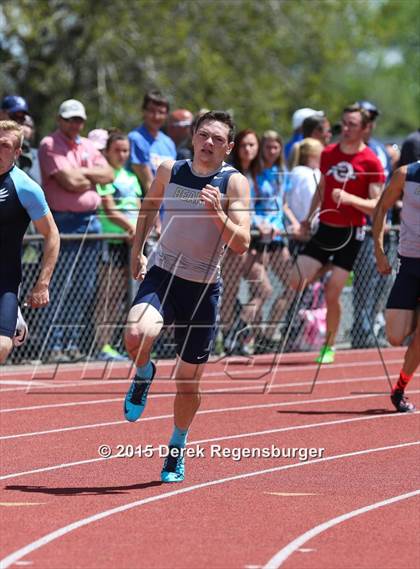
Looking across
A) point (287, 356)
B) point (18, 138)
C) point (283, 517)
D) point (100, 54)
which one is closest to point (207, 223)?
point (18, 138)

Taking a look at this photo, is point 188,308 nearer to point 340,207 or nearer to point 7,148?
point 7,148

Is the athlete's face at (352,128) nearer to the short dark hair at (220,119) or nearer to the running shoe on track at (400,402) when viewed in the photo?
the running shoe on track at (400,402)

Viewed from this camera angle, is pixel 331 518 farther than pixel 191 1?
No

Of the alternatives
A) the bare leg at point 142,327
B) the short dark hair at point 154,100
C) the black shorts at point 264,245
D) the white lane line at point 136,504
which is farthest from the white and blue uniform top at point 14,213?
the black shorts at point 264,245

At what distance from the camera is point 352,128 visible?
Result: 14.2 metres

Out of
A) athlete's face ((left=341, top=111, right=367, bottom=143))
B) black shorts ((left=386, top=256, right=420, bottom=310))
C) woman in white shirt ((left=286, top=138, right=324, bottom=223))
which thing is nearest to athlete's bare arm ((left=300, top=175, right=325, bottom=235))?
woman in white shirt ((left=286, top=138, right=324, bottom=223))

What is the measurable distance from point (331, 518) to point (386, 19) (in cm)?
4530

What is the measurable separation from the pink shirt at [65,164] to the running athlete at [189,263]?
5.60 metres

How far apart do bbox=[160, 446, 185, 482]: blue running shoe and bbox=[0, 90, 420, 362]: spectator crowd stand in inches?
235

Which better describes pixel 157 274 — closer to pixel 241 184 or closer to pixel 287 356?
pixel 241 184

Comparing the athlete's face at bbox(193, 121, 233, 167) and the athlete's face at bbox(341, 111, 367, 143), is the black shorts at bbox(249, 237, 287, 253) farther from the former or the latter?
the athlete's face at bbox(193, 121, 233, 167)

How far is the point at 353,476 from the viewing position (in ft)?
28.1

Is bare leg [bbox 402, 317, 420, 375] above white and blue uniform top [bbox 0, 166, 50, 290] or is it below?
below

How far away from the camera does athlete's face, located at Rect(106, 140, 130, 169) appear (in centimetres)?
1466
